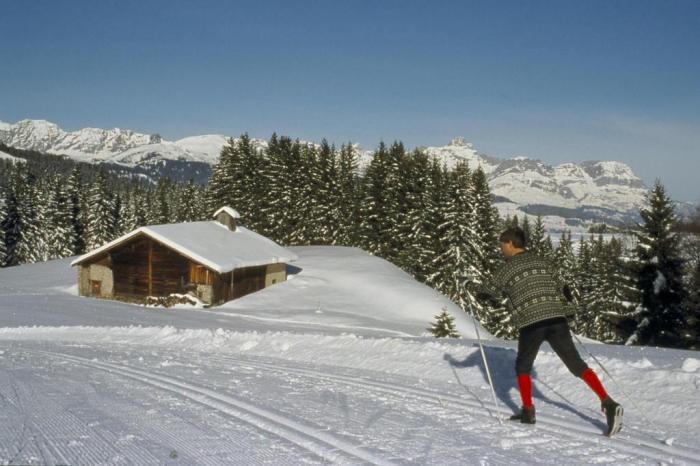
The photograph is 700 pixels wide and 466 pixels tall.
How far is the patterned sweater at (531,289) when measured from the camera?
620 cm

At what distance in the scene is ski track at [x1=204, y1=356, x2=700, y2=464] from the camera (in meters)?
5.14

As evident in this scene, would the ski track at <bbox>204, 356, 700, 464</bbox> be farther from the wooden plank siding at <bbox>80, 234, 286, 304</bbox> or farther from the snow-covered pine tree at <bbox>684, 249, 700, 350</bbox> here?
the wooden plank siding at <bbox>80, 234, 286, 304</bbox>

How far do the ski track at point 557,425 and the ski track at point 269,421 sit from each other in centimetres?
202

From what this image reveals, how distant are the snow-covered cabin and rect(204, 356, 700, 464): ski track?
85.8 ft

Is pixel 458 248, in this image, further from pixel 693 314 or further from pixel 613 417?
pixel 613 417

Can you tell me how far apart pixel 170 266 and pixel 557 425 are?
31954mm

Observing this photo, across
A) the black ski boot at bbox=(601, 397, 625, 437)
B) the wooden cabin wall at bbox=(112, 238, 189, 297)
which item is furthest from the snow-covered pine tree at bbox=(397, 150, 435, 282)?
the black ski boot at bbox=(601, 397, 625, 437)

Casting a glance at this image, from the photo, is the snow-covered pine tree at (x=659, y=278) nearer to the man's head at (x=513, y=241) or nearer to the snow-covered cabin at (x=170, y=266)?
the snow-covered cabin at (x=170, y=266)

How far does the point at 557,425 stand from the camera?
608 cm

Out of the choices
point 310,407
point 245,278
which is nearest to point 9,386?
point 310,407

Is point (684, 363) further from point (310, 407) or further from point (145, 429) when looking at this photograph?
point (145, 429)

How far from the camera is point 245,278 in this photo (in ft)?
126

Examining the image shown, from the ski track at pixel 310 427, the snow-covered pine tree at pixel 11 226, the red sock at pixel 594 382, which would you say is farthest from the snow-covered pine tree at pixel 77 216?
the red sock at pixel 594 382

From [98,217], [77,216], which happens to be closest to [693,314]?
[98,217]
